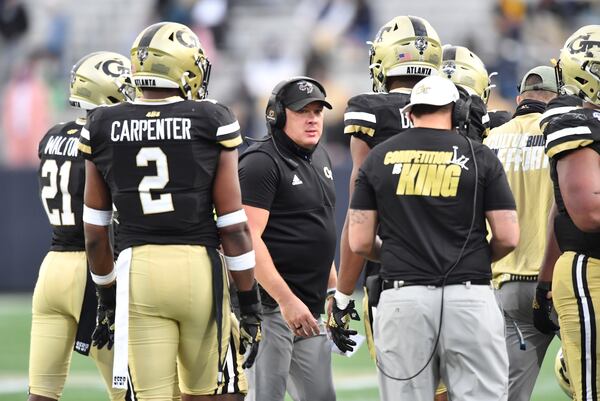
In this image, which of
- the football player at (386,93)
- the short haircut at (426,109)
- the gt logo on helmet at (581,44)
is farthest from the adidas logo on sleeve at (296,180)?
the gt logo on helmet at (581,44)

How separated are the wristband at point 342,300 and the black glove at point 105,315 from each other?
1.09 m

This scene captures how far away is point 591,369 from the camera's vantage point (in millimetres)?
5586

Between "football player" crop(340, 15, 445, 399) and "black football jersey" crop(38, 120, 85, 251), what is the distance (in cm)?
151

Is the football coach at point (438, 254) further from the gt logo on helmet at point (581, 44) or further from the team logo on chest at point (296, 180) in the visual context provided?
the team logo on chest at point (296, 180)

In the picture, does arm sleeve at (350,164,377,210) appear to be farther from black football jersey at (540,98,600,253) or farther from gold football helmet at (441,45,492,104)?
gold football helmet at (441,45,492,104)

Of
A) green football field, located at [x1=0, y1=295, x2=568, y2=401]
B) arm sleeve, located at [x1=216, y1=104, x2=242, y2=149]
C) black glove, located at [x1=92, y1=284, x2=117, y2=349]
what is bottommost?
green football field, located at [x1=0, y1=295, x2=568, y2=401]

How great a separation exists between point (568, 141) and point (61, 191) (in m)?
2.83

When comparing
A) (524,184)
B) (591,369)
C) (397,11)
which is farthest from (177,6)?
(591,369)

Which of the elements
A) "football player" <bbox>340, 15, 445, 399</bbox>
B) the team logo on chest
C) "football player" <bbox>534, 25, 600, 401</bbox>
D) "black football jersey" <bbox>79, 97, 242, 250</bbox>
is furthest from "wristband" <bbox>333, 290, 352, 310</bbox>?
"football player" <bbox>534, 25, 600, 401</bbox>

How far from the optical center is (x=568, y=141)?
5.49 m

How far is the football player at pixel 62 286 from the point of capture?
22.5 ft

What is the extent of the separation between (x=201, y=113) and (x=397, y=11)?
45.1ft

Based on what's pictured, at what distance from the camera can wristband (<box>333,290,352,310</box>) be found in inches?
242

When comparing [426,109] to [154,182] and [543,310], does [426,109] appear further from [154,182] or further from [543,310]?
[543,310]
